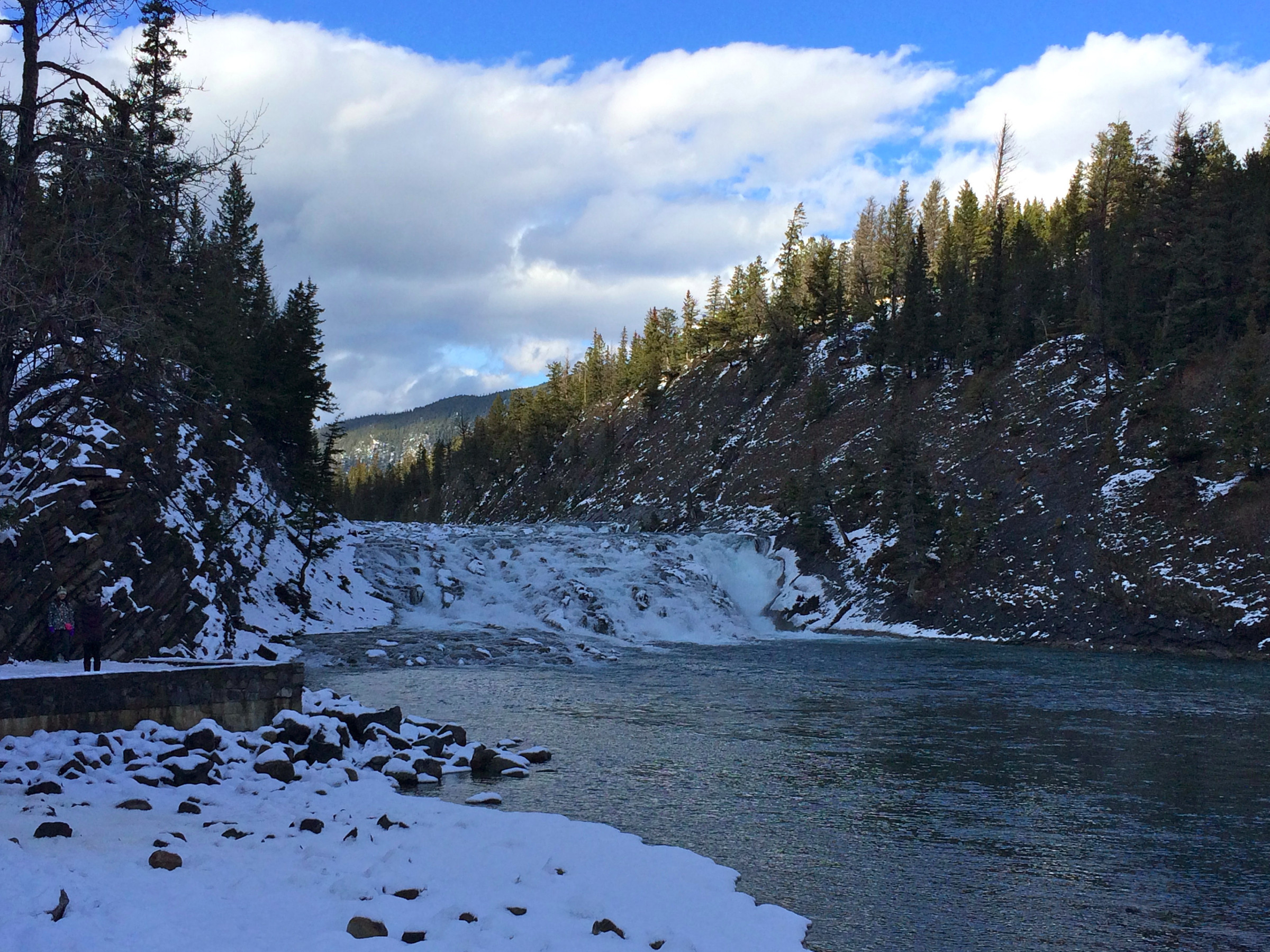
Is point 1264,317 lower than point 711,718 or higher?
higher

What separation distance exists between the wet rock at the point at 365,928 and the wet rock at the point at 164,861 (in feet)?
7.60

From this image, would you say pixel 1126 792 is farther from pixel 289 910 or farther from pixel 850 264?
pixel 850 264

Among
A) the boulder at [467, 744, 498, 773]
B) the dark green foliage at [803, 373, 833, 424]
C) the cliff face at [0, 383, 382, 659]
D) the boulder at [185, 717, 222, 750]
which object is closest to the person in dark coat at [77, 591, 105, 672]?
the cliff face at [0, 383, 382, 659]

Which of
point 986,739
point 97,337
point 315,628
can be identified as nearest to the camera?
point 97,337

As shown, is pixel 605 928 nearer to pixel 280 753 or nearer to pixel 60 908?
pixel 60 908

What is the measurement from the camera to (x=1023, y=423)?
49.5m

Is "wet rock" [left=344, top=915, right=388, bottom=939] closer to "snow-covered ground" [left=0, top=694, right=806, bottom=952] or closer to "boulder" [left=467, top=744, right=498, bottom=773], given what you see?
"snow-covered ground" [left=0, top=694, right=806, bottom=952]

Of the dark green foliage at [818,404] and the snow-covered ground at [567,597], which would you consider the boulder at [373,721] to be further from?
the dark green foliage at [818,404]

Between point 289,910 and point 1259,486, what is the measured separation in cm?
Answer: 3773

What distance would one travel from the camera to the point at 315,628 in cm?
3369

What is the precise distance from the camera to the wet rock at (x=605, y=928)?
7969mm

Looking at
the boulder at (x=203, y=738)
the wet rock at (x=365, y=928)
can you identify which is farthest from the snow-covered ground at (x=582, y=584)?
the wet rock at (x=365, y=928)

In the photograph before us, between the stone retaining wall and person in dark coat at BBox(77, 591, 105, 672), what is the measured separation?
5.88 ft

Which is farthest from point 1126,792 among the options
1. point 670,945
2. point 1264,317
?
point 1264,317
